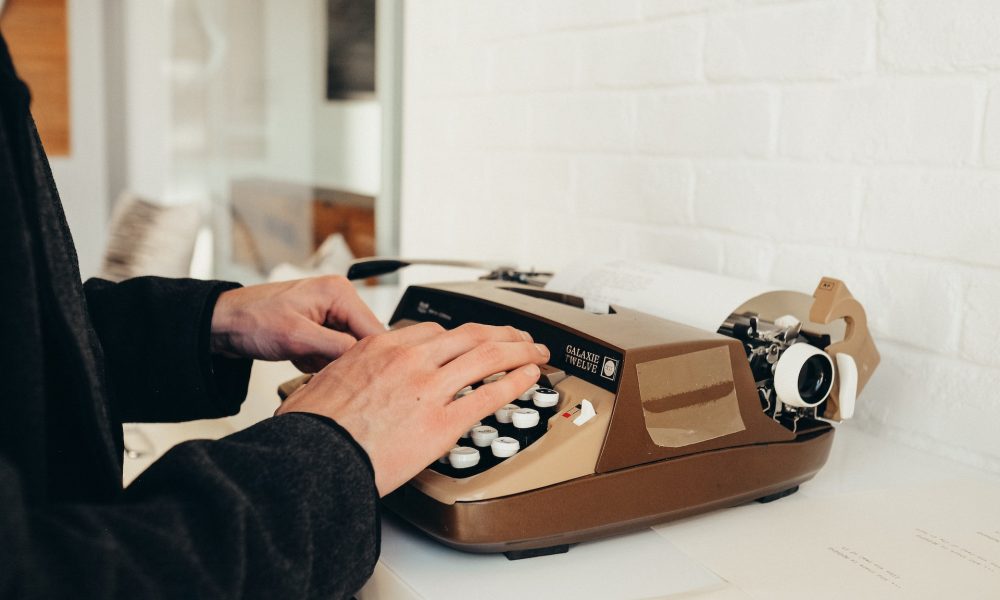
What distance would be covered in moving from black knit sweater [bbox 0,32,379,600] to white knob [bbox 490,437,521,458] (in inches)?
4.2

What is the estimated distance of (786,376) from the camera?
78 cm

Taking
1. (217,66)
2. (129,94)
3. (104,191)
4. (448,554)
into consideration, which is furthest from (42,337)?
(104,191)

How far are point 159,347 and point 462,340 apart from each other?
38 cm

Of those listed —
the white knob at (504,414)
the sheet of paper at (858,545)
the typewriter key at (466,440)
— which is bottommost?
the sheet of paper at (858,545)

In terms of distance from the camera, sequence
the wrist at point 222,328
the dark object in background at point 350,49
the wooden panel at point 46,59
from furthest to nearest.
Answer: the wooden panel at point 46,59, the dark object in background at point 350,49, the wrist at point 222,328

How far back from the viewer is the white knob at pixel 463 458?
66cm

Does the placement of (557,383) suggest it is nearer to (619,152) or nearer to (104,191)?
(619,152)

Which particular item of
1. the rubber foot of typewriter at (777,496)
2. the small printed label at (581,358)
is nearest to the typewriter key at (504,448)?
the small printed label at (581,358)

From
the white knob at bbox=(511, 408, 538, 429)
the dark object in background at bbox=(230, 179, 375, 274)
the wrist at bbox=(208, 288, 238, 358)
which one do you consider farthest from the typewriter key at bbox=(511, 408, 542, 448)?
the dark object in background at bbox=(230, 179, 375, 274)

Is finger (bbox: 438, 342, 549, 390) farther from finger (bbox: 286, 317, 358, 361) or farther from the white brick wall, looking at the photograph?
the white brick wall

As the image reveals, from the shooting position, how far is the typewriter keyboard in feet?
2.18

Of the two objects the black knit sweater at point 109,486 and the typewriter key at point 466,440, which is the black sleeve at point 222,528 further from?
the typewriter key at point 466,440

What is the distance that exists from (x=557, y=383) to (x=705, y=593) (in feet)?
0.72

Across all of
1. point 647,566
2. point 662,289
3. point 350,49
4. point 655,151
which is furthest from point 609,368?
point 350,49
